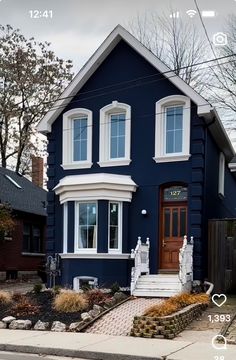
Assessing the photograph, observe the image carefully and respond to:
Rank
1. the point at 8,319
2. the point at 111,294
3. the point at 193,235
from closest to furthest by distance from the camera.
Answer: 1. the point at 8,319
2. the point at 111,294
3. the point at 193,235

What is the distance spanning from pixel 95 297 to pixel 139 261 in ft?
7.99

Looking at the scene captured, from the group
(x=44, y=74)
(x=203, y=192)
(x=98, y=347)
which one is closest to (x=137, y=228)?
(x=203, y=192)

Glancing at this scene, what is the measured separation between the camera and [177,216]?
17.4m

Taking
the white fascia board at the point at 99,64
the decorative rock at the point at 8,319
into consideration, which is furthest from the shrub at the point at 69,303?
the white fascia board at the point at 99,64

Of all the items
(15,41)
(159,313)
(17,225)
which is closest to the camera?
(159,313)

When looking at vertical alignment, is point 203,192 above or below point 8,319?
above

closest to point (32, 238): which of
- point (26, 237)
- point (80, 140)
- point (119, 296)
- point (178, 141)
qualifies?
point (26, 237)

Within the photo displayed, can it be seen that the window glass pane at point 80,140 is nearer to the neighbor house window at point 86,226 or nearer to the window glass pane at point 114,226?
the neighbor house window at point 86,226

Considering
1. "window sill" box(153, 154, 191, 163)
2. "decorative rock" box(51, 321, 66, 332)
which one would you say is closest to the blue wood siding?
"window sill" box(153, 154, 191, 163)

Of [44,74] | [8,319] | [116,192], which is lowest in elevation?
[8,319]

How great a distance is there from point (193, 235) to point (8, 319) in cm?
659

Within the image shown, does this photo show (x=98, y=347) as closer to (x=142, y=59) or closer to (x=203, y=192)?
(x=203, y=192)

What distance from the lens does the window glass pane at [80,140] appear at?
18.9 meters

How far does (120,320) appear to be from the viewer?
12438 mm
